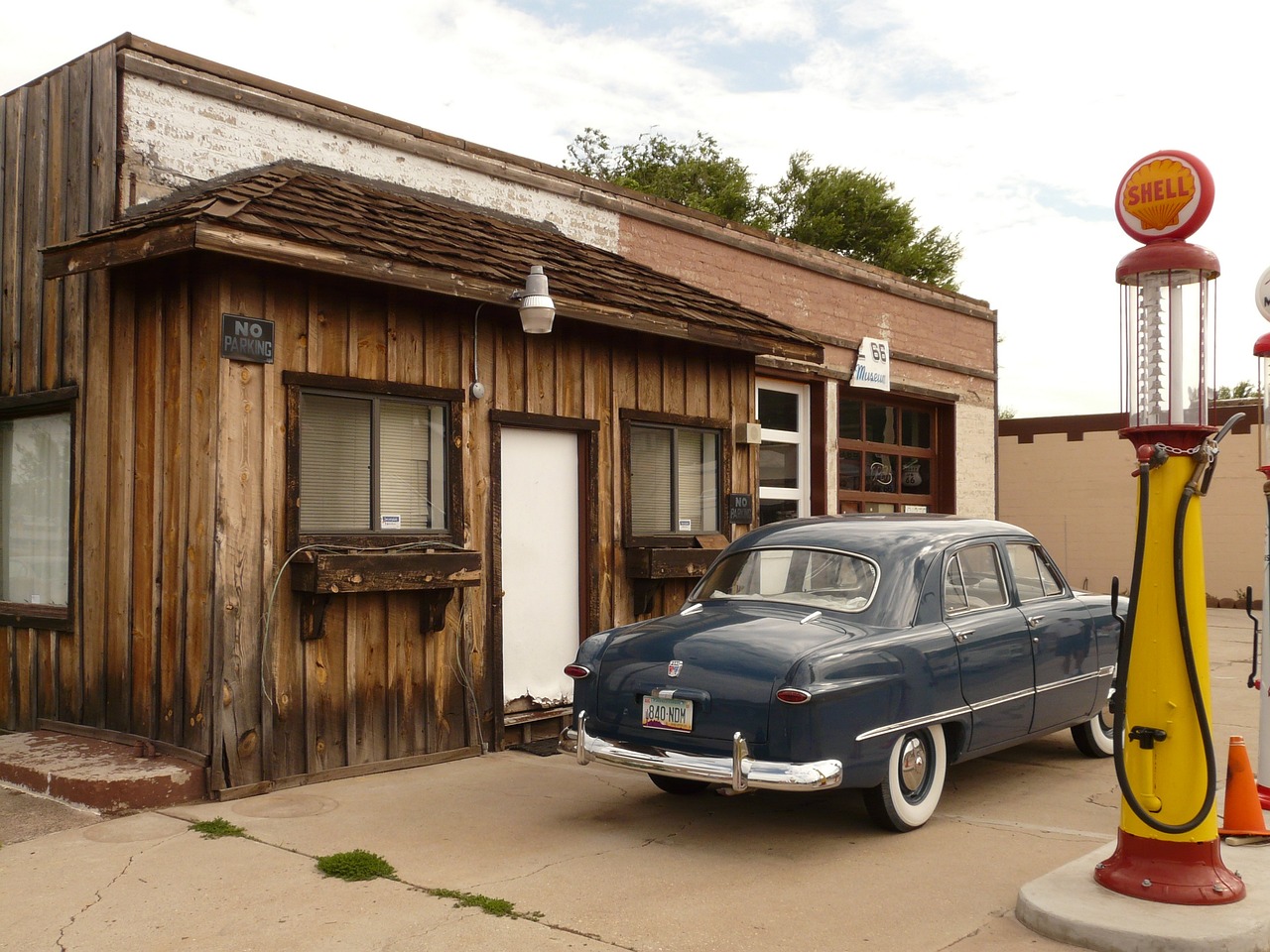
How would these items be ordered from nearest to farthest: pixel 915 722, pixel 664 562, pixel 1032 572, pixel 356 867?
pixel 356 867 < pixel 915 722 < pixel 1032 572 < pixel 664 562

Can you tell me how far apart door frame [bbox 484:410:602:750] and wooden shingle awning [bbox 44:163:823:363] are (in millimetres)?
851

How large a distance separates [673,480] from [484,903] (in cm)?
546

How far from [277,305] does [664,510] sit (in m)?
3.86

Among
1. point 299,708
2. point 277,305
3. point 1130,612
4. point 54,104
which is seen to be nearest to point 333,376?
point 277,305

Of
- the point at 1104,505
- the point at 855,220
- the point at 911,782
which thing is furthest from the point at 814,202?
the point at 911,782

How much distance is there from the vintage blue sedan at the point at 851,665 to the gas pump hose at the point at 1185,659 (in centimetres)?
135

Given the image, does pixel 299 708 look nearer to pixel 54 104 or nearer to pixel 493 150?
pixel 54 104

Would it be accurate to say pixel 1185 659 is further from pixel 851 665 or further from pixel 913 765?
pixel 913 765

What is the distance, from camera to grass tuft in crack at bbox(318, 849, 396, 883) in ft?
18.0

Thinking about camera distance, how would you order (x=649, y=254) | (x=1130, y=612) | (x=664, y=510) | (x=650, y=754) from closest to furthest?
(x=1130, y=612) → (x=650, y=754) → (x=664, y=510) → (x=649, y=254)

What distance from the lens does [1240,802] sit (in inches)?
231

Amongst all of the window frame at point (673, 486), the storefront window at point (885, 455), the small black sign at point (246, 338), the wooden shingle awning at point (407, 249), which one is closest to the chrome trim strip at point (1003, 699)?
the window frame at point (673, 486)

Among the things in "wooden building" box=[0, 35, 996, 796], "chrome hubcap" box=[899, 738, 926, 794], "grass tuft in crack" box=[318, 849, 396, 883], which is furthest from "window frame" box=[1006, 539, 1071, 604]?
"grass tuft in crack" box=[318, 849, 396, 883]

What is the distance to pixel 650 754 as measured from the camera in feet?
20.0
